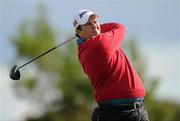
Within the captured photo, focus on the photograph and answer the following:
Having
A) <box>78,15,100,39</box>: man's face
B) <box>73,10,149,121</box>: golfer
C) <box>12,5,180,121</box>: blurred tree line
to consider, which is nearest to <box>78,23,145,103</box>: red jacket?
<box>73,10,149,121</box>: golfer

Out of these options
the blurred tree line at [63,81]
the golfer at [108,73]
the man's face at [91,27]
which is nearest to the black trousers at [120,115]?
the golfer at [108,73]

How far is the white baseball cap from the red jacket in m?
0.24

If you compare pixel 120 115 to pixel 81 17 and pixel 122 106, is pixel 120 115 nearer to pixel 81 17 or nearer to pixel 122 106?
pixel 122 106

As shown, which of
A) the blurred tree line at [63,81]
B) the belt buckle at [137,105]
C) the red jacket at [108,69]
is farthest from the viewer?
the blurred tree line at [63,81]

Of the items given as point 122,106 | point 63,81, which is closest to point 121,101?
point 122,106

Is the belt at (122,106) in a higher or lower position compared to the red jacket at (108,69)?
lower

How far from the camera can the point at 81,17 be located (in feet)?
29.2

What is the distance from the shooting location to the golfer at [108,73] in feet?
28.6

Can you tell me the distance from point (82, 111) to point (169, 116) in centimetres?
432

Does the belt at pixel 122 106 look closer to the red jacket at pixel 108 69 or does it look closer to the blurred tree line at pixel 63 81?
the red jacket at pixel 108 69

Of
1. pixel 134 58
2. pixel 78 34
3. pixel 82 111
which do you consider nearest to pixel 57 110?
pixel 82 111

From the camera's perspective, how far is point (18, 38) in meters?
41.1

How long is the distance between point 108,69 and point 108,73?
0.04 meters

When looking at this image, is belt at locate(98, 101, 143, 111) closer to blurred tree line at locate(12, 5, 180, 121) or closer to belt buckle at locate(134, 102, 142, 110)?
belt buckle at locate(134, 102, 142, 110)
